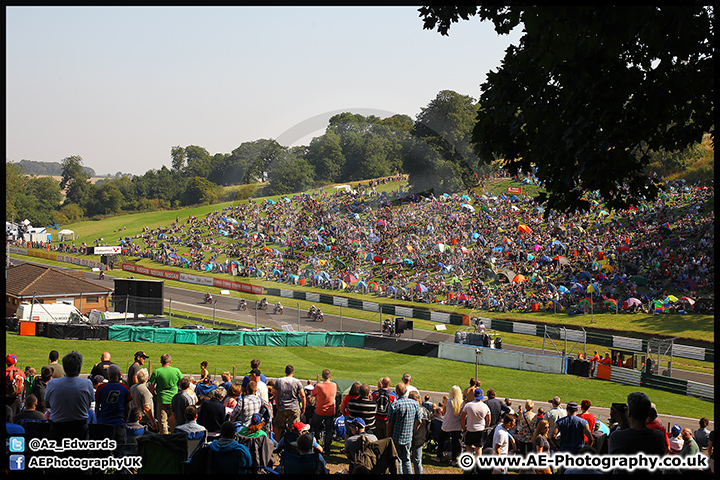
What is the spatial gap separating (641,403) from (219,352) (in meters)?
23.9

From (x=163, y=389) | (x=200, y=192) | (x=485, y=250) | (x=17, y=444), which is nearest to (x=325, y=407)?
(x=163, y=389)

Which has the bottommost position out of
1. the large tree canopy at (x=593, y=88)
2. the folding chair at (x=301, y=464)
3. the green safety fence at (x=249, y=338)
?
the green safety fence at (x=249, y=338)

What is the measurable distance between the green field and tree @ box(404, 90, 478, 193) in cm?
946

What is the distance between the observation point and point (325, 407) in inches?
400

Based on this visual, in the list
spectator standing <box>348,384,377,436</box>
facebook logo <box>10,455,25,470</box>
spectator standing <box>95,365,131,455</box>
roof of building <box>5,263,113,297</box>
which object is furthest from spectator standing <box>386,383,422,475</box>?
roof of building <box>5,263,113,297</box>

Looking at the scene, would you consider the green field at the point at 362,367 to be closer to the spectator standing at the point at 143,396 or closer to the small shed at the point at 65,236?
A: the spectator standing at the point at 143,396

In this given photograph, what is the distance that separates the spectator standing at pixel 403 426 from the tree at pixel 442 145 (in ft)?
53.6

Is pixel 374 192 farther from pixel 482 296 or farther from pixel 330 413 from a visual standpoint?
pixel 330 413

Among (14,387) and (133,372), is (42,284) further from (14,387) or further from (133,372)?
(133,372)

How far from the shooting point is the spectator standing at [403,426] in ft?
28.0

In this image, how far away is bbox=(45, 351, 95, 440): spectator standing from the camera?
25.1ft

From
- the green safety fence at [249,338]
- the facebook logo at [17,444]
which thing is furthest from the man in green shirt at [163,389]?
the green safety fence at [249,338]

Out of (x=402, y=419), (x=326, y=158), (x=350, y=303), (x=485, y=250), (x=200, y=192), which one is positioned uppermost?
(x=200, y=192)

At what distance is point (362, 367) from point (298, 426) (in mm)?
17955
